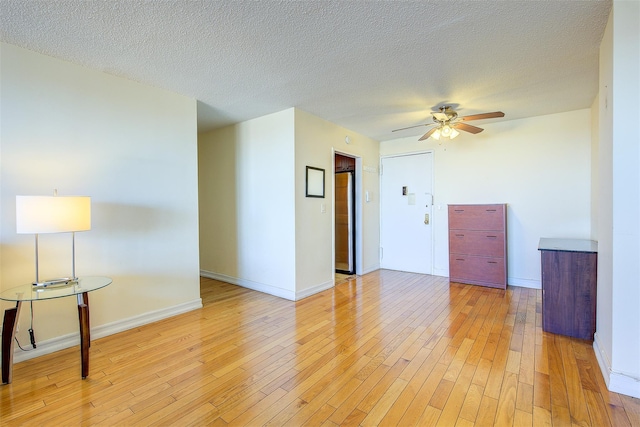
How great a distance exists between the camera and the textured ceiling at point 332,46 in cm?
179

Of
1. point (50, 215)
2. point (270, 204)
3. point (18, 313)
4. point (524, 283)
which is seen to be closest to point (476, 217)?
point (524, 283)

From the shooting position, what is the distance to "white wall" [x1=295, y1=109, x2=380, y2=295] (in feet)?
12.0

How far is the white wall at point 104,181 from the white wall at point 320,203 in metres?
1.23

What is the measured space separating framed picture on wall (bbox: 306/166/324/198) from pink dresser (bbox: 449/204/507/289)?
196 cm

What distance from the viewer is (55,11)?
5.86 feet

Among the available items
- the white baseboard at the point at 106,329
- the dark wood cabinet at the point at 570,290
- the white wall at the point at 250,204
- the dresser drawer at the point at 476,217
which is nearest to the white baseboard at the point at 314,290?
the white wall at the point at 250,204

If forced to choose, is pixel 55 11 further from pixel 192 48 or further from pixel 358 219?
pixel 358 219

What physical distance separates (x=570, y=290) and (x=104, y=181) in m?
4.22

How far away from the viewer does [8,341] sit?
1.88 metres

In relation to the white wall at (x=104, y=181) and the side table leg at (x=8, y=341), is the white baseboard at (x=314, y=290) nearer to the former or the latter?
the white wall at (x=104, y=181)

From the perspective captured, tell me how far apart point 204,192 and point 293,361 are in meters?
3.38

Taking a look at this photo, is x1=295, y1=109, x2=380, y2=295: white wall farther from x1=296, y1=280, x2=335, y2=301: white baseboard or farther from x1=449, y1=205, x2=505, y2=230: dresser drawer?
x1=449, y1=205, x2=505, y2=230: dresser drawer

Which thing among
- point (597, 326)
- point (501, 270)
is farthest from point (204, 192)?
point (597, 326)

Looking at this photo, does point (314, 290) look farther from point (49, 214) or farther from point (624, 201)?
point (624, 201)
